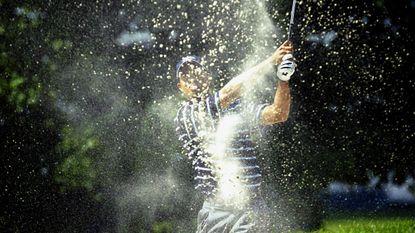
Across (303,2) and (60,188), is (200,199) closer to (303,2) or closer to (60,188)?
(60,188)

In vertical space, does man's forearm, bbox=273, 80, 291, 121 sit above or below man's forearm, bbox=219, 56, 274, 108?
below

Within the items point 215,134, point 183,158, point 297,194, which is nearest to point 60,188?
point 183,158

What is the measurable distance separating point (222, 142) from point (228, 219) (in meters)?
0.61

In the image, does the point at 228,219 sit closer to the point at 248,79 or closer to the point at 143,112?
the point at 248,79

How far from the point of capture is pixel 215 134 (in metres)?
4.07

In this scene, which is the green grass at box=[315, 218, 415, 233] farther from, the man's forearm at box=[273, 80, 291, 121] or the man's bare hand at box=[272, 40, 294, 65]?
the man's bare hand at box=[272, 40, 294, 65]

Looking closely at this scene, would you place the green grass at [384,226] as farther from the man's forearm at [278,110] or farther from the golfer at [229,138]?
the man's forearm at [278,110]

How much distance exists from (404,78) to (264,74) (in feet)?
9.19

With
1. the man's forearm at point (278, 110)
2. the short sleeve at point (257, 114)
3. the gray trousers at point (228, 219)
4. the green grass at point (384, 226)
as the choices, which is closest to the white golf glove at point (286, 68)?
the man's forearm at point (278, 110)

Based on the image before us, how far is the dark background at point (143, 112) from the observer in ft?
22.4

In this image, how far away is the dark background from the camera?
6.82 meters

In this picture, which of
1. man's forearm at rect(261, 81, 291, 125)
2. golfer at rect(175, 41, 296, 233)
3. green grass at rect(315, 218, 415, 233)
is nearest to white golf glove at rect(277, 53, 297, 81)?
golfer at rect(175, 41, 296, 233)

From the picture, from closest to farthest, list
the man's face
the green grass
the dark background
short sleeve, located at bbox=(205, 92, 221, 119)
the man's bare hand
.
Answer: the man's bare hand → short sleeve, located at bbox=(205, 92, 221, 119) → the man's face → the green grass → the dark background

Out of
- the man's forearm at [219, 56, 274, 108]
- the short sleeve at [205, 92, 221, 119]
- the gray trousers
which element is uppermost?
the man's forearm at [219, 56, 274, 108]
